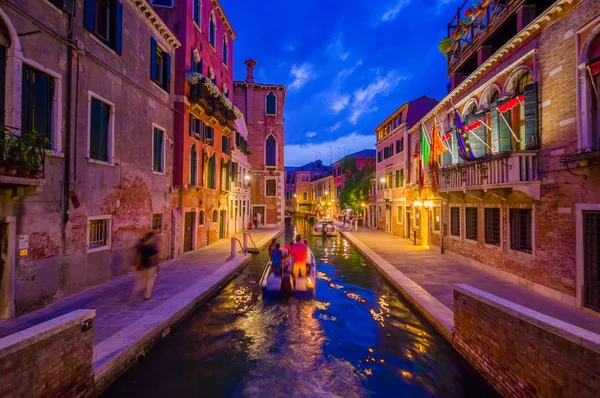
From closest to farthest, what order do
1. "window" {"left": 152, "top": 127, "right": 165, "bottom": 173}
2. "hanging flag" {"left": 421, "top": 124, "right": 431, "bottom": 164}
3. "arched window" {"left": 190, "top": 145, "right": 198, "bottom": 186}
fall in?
"window" {"left": 152, "top": 127, "right": 165, "bottom": 173}, "hanging flag" {"left": 421, "top": 124, "right": 431, "bottom": 164}, "arched window" {"left": 190, "top": 145, "right": 198, "bottom": 186}

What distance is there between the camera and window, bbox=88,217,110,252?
390 inches

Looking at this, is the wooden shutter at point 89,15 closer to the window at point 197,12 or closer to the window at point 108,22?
the window at point 108,22

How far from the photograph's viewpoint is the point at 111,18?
1083 cm

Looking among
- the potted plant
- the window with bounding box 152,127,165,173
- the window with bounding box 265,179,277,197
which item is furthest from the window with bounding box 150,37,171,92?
the window with bounding box 265,179,277,197

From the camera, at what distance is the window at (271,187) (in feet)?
119

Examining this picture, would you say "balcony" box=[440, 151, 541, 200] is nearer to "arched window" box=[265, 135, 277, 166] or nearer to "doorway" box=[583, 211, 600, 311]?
"doorway" box=[583, 211, 600, 311]

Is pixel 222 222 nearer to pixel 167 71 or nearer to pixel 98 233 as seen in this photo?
pixel 167 71

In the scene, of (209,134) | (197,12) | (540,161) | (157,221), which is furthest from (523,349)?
(197,12)

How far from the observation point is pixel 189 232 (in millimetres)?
17297

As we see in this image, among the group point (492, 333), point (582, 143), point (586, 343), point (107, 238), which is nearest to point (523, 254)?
point (582, 143)

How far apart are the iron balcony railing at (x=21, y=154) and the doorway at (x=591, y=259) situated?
12.1m

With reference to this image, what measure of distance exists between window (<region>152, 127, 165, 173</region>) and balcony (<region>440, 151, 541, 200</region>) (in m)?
12.0

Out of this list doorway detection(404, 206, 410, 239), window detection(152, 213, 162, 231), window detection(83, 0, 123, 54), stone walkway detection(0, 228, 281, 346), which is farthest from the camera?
doorway detection(404, 206, 410, 239)

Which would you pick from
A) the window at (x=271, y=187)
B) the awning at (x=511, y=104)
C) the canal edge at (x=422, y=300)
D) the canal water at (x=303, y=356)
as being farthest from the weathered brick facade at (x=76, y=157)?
the window at (x=271, y=187)
